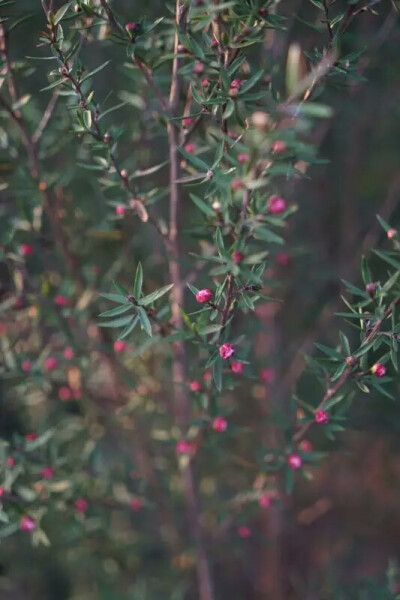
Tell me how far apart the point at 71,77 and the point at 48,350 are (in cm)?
80

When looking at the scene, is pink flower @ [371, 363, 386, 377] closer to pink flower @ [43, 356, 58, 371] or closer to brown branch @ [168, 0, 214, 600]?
brown branch @ [168, 0, 214, 600]

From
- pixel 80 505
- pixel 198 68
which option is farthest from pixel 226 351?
pixel 80 505

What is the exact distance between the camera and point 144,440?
213 centimetres

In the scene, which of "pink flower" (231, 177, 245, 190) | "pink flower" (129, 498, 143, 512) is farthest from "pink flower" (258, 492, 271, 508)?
"pink flower" (231, 177, 245, 190)

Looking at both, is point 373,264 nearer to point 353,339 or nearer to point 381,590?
point 353,339

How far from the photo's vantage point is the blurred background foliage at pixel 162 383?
1.79 m

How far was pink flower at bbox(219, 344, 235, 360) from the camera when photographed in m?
1.15

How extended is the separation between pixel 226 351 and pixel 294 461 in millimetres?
456

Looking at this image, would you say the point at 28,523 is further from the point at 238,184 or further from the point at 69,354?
the point at 238,184

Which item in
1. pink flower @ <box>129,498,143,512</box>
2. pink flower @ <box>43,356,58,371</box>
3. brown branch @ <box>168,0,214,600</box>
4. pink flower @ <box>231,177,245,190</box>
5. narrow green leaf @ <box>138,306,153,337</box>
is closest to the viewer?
pink flower @ <box>231,177,245,190</box>

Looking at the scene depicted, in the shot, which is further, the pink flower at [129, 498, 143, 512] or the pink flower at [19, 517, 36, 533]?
the pink flower at [129, 498, 143, 512]

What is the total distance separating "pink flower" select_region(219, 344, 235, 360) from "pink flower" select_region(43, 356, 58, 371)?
0.75m

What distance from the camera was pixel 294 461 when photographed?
147 cm

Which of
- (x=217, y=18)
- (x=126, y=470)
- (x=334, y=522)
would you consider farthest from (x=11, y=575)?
(x=217, y=18)
